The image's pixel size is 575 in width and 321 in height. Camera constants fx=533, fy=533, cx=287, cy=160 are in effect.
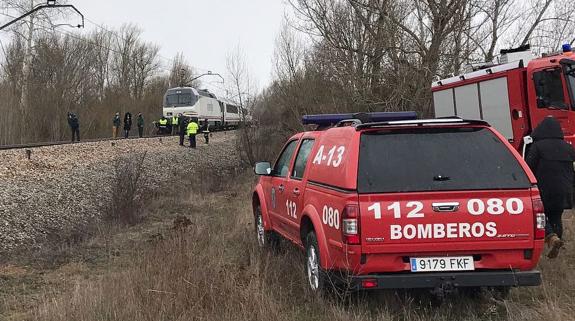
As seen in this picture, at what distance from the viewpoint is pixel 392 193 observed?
4250mm

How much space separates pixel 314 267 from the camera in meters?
5.00

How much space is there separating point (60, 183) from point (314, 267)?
11991mm

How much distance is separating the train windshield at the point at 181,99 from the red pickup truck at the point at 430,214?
29824mm

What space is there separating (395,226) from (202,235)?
14.6 feet

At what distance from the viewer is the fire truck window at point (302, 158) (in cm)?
585

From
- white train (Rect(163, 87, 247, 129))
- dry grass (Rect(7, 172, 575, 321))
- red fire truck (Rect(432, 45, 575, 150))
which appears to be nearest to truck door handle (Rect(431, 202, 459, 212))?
dry grass (Rect(7, 172, 575, 321))

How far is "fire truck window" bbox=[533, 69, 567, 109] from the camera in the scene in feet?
33.5

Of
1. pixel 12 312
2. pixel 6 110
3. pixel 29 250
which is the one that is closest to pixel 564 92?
pixel 12 312

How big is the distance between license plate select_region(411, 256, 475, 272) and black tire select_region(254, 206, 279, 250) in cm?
294

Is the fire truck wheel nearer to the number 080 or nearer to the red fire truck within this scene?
the number 080

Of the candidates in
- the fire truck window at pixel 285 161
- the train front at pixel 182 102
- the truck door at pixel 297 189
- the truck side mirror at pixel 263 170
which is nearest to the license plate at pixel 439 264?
the truck door at pixel 297 189

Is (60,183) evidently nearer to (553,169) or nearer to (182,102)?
(553,169)

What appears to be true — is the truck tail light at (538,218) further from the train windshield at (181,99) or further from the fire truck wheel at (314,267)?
the train windshield at (181,99)

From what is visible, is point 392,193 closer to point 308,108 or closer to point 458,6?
point 458,6
